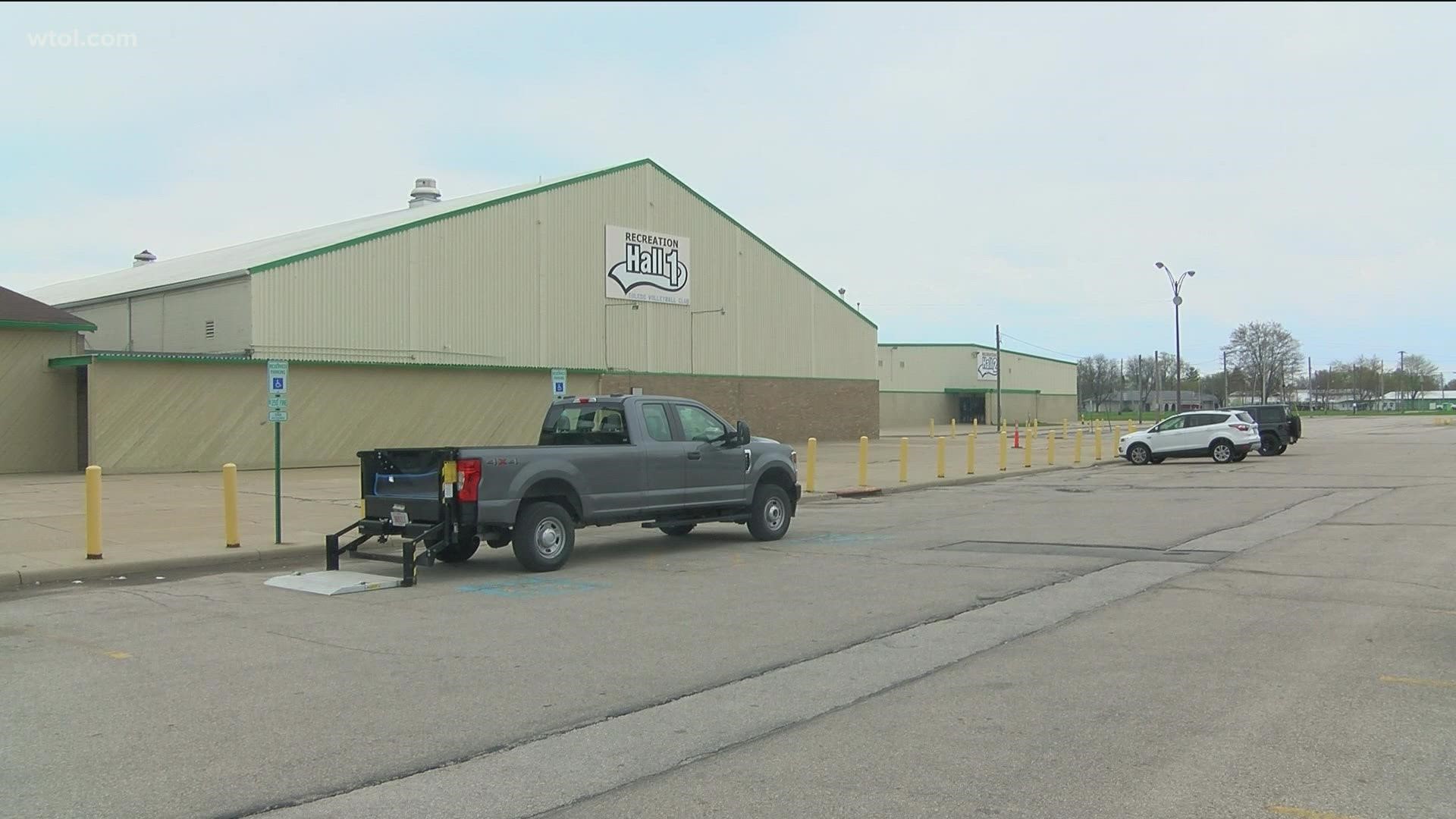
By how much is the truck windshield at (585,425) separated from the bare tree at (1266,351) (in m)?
115

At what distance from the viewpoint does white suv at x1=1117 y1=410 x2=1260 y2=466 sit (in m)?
30.7

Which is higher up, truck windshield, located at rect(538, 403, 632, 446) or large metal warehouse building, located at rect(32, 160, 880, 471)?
large metal warehouse building, located at rect(32, 160, 880, 471)

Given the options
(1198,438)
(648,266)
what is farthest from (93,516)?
(1198,438)

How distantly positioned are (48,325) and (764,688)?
86.7ft

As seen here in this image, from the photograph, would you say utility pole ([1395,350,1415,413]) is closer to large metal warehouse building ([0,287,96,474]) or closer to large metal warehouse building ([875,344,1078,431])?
large metal warehouse building ([875,344,1078,431])

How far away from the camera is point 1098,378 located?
142 meters

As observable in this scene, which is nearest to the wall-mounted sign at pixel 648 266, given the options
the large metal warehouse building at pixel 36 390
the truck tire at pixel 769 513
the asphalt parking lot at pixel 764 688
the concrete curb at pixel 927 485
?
the concrete curb at pixel 927 485

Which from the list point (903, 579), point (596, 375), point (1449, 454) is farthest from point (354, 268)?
point (1449, 454)

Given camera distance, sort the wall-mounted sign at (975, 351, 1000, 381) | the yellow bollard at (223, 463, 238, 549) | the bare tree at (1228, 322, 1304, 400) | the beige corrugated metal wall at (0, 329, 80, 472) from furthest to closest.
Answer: the bare tree at (1228, 322, 1304, 400)
the wall-mounted sign at (975, 351, 1000, 381)
the beige corrugated metal wall at (0, 329, 80, 472)
the yellow bollard at (223, 463, 238, 549)

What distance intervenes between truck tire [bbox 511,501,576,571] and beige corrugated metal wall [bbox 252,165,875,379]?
19.1 m

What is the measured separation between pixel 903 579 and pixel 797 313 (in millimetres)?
35004

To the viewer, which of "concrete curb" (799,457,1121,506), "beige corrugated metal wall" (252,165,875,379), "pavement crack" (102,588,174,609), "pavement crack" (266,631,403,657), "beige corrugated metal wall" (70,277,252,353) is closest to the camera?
"pavement crack" (266,631,403,657)

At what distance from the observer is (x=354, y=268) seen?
1196 inches

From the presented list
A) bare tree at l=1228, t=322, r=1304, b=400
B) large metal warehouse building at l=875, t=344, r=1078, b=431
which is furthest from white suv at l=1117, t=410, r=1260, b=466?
bare tree at l=1228, t=322, r=1304, b=400
